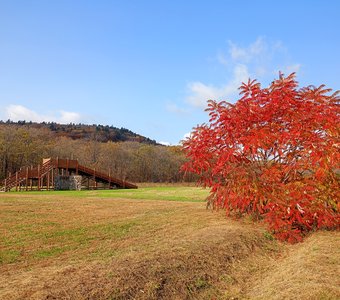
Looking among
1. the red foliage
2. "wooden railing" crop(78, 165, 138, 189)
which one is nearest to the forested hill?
"wooden railing" crop(78, 165, 138, 189)

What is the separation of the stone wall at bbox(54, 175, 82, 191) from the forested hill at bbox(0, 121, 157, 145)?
6618 centimetres

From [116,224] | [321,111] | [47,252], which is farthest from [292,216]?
[47,252]

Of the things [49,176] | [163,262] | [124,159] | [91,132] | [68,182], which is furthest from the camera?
[91,132]

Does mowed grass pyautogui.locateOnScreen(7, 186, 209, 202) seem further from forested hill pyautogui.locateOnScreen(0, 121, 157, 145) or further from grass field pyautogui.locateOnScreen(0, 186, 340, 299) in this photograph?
forested hill pyautogui.locateOnScreen(0, 121, 157, 145)

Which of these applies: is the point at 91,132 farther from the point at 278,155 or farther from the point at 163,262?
the point at 163,262

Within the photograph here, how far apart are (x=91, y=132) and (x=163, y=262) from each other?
356 feet

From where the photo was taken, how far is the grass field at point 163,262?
16.0 ft

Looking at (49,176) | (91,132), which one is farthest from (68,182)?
(91,132)

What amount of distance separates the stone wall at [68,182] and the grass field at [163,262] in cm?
2545

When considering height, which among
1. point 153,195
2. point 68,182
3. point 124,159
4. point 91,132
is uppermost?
point 91,132

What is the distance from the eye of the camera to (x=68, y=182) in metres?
35.4

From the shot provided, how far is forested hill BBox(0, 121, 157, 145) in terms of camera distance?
104 meters

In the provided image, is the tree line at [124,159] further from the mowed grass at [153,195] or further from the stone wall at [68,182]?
the mowed grass at [153,195]

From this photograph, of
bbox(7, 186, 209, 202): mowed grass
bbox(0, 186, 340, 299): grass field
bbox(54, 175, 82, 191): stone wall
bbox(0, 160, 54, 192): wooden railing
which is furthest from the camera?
bbox(54, 175, 82, 191): stone wall
